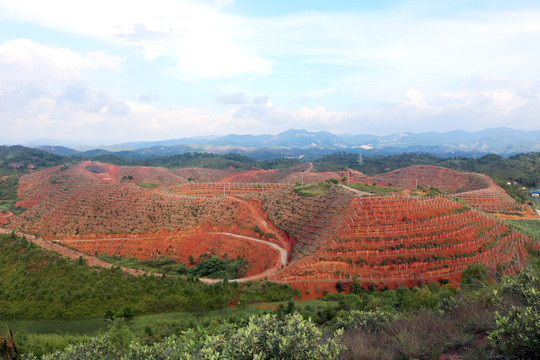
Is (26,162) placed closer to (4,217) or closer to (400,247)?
(4,217)

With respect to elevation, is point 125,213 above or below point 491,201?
above

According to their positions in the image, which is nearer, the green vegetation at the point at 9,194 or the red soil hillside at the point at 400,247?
the red soil hillside at the point at 400,247

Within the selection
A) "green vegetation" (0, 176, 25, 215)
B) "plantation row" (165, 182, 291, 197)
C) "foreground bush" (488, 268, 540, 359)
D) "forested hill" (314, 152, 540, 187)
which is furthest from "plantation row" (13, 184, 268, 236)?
"forested hill" (314, 152, 540, 187)

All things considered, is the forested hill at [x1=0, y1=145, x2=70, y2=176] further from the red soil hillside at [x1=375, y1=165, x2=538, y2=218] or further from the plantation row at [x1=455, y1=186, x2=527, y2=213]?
the plantation row at [x1=455, y1=186, x2=527, y2=213]

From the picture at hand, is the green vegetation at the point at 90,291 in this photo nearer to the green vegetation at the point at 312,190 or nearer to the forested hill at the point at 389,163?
the green vegetation at the point at 312,190

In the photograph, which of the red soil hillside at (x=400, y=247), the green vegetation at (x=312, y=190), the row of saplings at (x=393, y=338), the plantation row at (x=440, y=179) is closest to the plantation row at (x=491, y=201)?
the plantation row at (x=440, y=179)

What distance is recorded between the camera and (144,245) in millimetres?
42625

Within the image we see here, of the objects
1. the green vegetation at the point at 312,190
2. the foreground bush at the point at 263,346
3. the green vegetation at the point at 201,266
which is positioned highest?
the foreground bush at the point at 263,346

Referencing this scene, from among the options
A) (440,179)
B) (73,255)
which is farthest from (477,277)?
(440,179)

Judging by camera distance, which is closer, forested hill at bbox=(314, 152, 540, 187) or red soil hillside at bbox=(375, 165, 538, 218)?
red soil hillside at bbox=(375, 165, 538, 218)

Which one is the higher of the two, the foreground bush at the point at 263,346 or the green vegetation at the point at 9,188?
the foreground bush at the point at 263,346

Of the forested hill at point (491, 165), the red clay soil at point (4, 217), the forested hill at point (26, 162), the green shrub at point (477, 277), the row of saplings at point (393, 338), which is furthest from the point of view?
the forested hill at point (26, 162)

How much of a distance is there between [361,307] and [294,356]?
47.7 ft

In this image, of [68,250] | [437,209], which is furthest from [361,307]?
[68,250]
